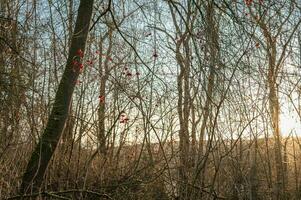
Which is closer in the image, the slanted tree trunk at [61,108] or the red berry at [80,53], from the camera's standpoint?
the slanted tree trunk at [61,108]

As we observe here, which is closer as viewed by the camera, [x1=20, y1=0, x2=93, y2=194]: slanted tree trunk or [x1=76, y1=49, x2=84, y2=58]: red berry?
[x1=20, y1=0, x2=93, y2=194]: slanted tree trunk

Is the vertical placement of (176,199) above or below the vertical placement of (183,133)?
below

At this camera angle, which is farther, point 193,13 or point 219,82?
point 193,13

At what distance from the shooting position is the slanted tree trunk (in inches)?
155

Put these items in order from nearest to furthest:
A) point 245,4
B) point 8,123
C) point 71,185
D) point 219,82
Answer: point 219,82 → point 8,123 → point 245,4 → point 71,185

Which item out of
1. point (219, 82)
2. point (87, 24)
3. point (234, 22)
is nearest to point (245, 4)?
point (234, 22)

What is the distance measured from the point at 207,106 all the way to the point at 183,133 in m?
1.07

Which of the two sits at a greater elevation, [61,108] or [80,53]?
[80,53]

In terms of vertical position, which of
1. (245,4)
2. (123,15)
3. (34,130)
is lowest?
(34,130)

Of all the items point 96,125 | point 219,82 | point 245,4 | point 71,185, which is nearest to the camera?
point 219,82

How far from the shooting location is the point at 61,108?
163 inches

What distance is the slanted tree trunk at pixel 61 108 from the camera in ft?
13.0

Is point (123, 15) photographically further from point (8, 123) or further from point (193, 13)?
point (8, 123)

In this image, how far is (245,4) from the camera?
384 centimetres
